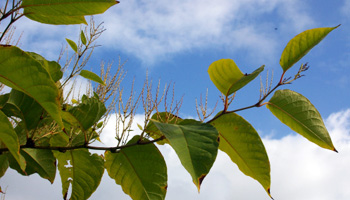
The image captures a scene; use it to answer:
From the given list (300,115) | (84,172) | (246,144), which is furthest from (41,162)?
(300,115)

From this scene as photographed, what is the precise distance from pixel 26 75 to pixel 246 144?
661mm

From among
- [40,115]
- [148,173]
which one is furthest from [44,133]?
[148,173]

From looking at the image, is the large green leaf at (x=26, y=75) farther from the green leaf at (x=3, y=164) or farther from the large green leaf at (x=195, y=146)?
the green leaf at (x=3, y=164)

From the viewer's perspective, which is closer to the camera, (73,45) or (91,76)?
(91,76)

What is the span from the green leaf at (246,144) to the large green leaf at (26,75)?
0.51 metres

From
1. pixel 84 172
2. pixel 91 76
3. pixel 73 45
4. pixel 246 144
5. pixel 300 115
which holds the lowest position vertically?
pixel 84 172

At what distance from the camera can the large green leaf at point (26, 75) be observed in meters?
0.80

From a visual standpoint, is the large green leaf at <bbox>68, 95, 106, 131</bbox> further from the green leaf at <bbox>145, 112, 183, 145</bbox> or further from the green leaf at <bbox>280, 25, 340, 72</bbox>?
the green leaf at <bbox>280, 25, 340, 72</bbox>

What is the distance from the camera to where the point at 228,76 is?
1047 millimetres

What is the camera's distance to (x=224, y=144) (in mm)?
1117

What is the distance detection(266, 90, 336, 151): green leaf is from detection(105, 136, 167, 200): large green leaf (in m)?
0.42

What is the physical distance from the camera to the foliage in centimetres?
82

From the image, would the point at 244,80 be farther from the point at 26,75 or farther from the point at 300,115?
the point at 26,75

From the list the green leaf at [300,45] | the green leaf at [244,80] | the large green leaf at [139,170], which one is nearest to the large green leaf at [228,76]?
the green leaf at [244,80]
